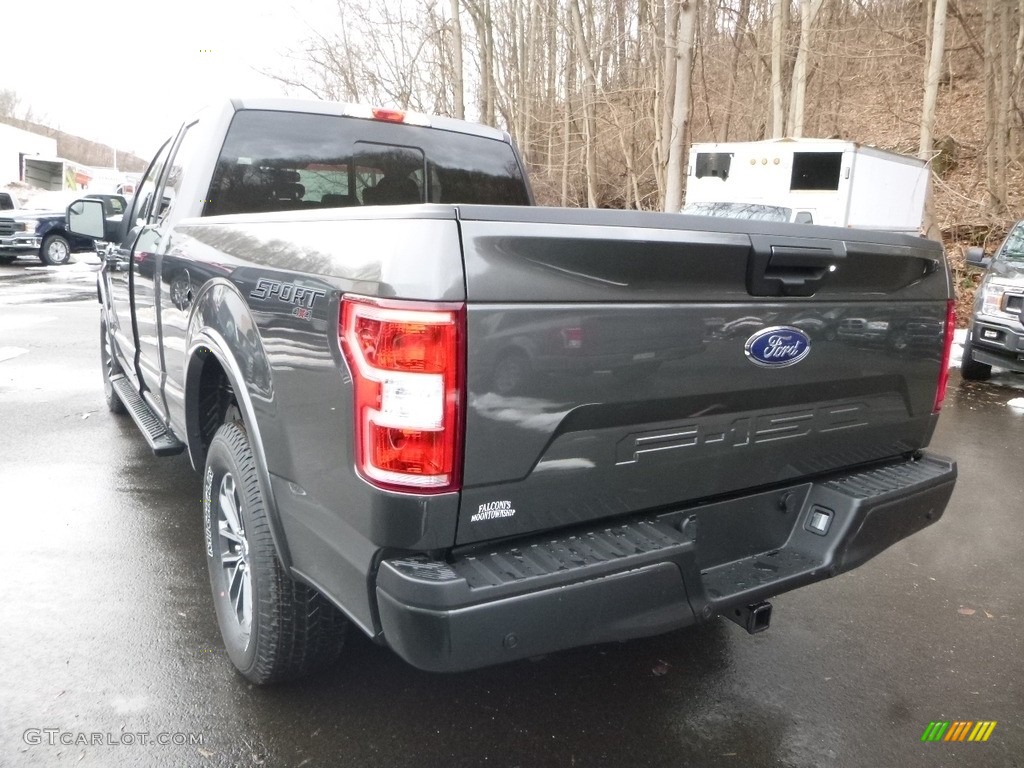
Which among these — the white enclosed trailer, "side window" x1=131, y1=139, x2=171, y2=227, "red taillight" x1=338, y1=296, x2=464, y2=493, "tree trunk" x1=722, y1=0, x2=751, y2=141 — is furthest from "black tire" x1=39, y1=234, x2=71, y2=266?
"red taillight" x1=338, y1=296, x2=464, y2=493

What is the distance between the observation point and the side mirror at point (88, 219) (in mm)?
5066

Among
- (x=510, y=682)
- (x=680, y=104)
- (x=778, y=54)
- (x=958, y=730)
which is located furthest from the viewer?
(x=778, y=54)

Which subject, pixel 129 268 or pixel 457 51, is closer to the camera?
pixel 129 268

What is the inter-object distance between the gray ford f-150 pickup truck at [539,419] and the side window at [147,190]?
175 centimetres

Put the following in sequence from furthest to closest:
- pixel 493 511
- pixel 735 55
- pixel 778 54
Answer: pixel 735 55 → pixel 778 54 → pixel 493 511

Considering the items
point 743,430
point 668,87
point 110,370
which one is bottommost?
point 110,370

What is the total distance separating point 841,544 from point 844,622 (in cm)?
112

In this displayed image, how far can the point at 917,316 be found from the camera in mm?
2805

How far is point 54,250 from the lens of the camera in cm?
2020

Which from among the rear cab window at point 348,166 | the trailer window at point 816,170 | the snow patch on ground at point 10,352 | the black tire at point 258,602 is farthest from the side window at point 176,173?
the trailer window at point 816,170

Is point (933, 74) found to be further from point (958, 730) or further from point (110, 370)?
point (958, 730)

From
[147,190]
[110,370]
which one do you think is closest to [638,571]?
[147,190]

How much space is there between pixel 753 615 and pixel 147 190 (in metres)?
4.35

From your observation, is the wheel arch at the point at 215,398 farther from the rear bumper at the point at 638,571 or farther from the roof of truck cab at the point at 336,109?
the roof of truck cab at the point at 336,109
